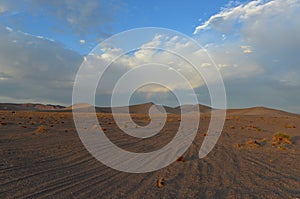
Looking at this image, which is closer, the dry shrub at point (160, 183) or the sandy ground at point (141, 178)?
the sandy ground at point (141, 178)

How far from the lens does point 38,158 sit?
10.4 m

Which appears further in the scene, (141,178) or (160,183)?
(141,178)

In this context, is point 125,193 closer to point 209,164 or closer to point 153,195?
point 153,195

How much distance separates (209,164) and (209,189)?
11.5 ft

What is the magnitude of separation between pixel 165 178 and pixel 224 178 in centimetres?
181

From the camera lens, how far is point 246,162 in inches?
448

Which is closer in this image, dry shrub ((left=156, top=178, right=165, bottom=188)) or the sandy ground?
the sandy ground

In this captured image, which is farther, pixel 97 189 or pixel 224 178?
pixel 224 178

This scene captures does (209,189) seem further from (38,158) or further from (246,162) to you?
(38,158)

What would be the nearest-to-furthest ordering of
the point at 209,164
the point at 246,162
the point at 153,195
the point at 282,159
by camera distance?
the point at 153,195
the point at 209,164
the point at 246,162
the point at 282,159

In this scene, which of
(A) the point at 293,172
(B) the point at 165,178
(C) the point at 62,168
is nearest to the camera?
(B) the point at 165,178

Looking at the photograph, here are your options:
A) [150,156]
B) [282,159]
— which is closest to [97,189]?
[150,156]

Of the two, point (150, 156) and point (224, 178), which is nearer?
point (224, 178)

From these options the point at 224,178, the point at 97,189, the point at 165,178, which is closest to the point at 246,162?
the point at 224,178
